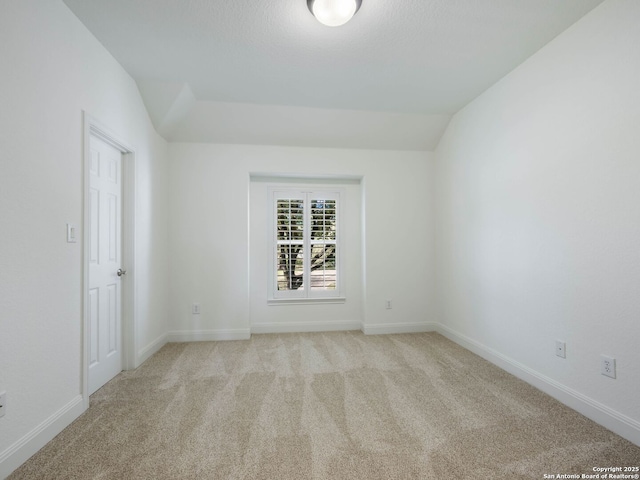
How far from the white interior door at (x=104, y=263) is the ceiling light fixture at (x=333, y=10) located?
6.08ft

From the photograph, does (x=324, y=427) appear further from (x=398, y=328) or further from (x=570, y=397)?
(x=398, y=328)

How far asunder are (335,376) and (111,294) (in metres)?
2.01

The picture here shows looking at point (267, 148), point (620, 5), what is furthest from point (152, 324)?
point (620, 5)

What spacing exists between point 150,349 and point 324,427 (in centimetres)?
210

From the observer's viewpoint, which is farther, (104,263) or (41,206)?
(104,263)

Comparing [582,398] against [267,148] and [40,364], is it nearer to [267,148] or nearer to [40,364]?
[40,364]

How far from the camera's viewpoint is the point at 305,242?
154 inches

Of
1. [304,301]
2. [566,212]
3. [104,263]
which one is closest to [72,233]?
[104,263]

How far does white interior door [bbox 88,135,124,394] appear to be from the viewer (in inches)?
88.0

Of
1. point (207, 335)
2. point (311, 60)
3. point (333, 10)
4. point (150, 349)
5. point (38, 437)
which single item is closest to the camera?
point (38, 437)

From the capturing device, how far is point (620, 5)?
67.2 inches

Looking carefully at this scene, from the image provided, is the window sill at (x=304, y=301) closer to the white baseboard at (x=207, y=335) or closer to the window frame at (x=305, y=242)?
the window frame at (x=305, y=242)

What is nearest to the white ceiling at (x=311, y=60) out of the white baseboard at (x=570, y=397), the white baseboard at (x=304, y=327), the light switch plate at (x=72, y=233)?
the light switch plate at (x=72, y=233)

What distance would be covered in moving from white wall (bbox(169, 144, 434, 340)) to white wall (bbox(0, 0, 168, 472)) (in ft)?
4.50
